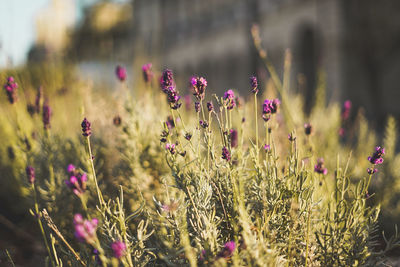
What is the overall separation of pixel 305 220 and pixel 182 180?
0.56 metres

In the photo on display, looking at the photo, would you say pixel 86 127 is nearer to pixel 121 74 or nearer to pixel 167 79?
pixel 167 79

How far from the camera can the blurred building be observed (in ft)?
38.2

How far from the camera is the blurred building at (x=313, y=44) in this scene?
458 inches

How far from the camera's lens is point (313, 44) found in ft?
44.5

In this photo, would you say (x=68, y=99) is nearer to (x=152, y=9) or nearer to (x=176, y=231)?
(x=176, y=231)

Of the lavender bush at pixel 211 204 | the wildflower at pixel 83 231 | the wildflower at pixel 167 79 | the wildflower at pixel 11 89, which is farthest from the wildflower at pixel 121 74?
the wildflower at pixel 83 231

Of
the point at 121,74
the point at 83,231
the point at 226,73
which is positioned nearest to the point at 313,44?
the point at 226,73

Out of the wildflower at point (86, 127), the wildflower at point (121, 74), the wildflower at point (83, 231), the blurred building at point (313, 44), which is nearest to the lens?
the wildflower at point (83, 231)

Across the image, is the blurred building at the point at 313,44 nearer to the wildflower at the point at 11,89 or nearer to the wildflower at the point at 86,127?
the wildflower at the point at 11,89

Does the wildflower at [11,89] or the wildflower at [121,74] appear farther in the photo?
the wildflower at [121,74]

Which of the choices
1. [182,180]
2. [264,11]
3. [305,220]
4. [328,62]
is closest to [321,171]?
[305,220]

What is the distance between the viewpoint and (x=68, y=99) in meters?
4.19

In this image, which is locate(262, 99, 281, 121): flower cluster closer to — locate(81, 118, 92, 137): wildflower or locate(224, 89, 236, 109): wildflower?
locate(224, 89, 236, 109): wildflower

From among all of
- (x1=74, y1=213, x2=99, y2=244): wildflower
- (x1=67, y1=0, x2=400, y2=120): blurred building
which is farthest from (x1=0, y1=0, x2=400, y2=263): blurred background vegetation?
(x1=74, y1=213, x2=99, y2=244): wildflower
